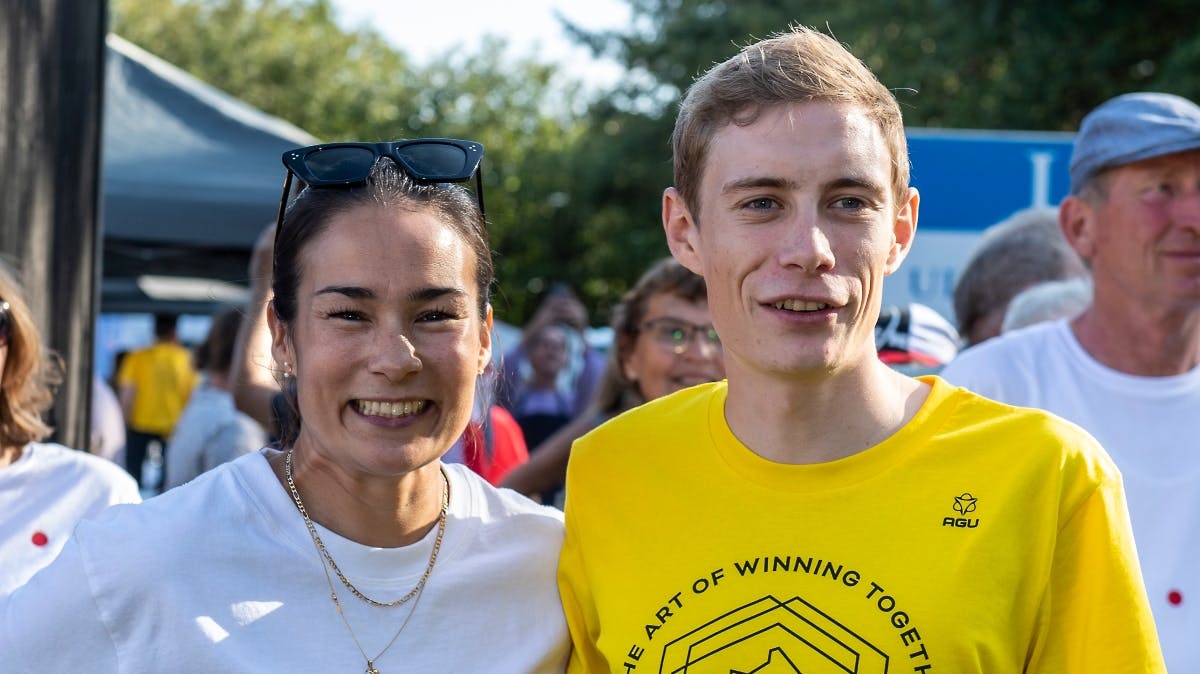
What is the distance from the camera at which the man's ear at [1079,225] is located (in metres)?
3.44

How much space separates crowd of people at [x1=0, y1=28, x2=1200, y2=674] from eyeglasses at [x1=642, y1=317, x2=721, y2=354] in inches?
61.4

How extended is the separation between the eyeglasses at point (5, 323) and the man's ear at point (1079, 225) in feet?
8.59

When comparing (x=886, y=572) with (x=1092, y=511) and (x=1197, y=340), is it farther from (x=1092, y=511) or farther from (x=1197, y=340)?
(x=1197, y=340)

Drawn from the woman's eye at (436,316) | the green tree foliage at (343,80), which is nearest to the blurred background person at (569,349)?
the woman's eye at (436,316)

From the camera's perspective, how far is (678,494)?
7.86 feet

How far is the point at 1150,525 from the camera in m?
3.00

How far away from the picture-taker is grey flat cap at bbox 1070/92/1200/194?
127 inches

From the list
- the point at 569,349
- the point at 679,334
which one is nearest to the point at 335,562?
the point at 679,334

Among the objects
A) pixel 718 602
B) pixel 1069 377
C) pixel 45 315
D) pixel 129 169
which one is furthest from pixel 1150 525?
pixel 129 169

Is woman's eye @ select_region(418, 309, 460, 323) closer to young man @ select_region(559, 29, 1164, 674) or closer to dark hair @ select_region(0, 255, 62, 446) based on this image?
young man @ select_region(559, 29, 1164, 674)

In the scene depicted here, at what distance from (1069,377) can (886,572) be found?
4.09ft

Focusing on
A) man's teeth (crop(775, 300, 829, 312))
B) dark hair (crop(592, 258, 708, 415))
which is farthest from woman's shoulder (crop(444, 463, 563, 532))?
dark hair (crop(592, 258, 708, 415))

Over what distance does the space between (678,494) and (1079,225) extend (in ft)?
5.33

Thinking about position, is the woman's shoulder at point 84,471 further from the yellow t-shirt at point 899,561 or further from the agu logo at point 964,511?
the agu logo at point 964,511
